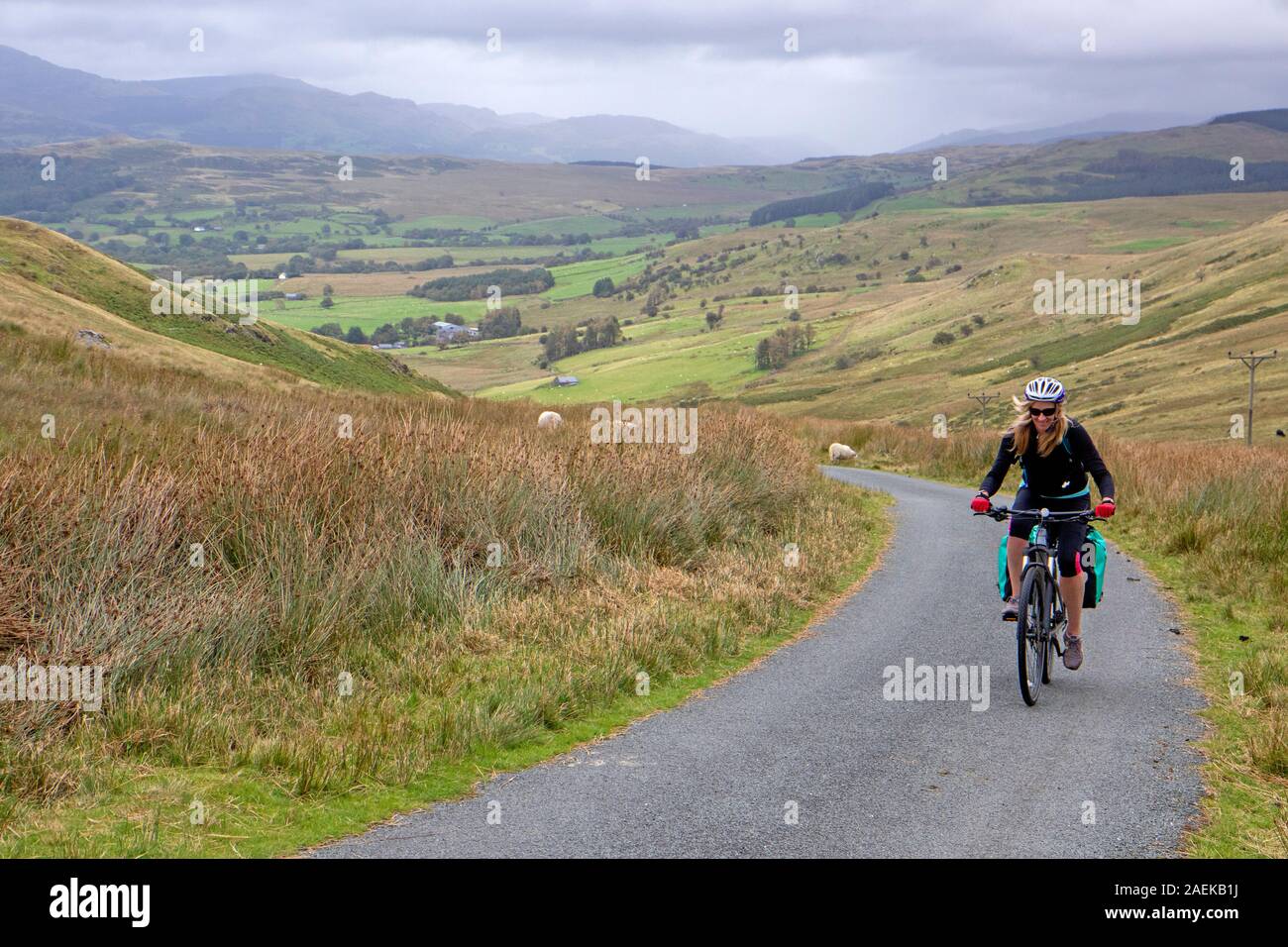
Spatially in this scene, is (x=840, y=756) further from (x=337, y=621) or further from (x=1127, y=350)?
(x=1127, y=350)

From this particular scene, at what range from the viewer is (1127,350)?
102 metres

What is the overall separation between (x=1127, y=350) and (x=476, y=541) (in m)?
102

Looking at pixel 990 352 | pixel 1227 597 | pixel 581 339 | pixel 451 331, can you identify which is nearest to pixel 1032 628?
pixel 1227 597

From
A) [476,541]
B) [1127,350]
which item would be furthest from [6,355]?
[1127,350]

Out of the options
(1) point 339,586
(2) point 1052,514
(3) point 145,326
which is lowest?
(1) point 339,586

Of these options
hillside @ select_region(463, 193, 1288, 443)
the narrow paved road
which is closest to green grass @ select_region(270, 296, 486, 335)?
hillside @ select_region(463, 193, 1288, 443)

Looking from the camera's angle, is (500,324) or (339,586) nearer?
(339,586)

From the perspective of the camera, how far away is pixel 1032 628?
845 centimetres

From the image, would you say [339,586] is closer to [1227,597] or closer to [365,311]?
[1227,597]

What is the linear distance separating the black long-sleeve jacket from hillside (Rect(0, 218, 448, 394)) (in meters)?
22.4

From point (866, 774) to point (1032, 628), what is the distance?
2.48m

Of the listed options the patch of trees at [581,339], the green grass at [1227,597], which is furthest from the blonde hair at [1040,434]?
the patch of trees at [581,339]

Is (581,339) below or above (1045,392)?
above

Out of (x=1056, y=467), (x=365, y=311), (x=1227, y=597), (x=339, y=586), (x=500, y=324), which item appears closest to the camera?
(x=1056, y=467)
